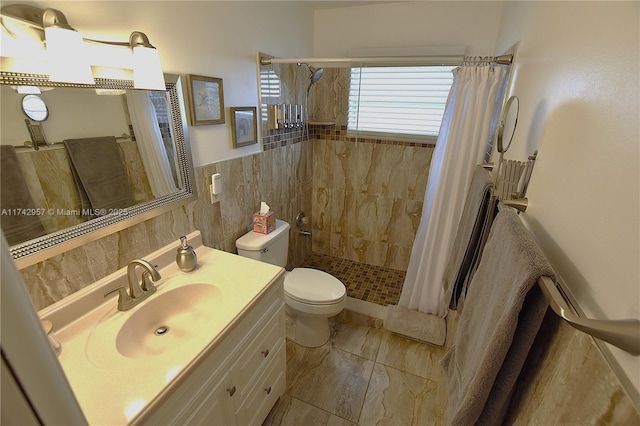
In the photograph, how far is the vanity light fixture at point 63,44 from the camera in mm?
808

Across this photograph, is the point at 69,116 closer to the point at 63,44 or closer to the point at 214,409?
the point at 63,44

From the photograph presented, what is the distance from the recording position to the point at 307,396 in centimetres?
173

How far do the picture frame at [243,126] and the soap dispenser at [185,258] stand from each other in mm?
669

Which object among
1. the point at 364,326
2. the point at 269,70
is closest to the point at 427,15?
the point at 269,70

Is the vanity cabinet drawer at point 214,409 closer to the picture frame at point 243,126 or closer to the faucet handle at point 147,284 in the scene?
the faucet handle at point 147,284

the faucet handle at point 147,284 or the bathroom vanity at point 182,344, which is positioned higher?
the faucet handle at point 147,284

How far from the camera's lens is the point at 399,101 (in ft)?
7.77

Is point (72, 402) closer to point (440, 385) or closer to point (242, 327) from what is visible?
point (242, 327)

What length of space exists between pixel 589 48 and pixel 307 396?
1937mm

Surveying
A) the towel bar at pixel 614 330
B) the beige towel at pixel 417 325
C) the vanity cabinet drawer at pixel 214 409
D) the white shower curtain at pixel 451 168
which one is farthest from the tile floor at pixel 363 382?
the towel bar at pixel 614 330

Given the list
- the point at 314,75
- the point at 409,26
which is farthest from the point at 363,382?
the point at 409,26

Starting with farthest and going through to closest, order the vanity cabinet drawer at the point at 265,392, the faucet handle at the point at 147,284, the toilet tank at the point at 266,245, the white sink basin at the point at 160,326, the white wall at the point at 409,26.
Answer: the white wall at the point at 409,26
the toilet tank at the point at 266,245
the vanity cabinet drawer at the point at 265,392
the faucet handle at the point at 147,284
the white sink basin at the point at 160,326

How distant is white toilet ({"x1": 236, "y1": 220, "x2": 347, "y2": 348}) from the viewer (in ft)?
5.91

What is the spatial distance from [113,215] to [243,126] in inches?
35.1
